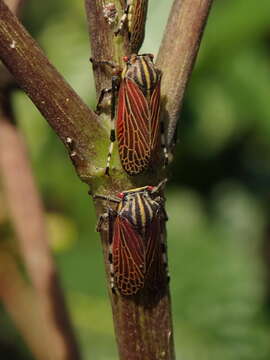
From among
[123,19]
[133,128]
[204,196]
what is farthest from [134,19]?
[204,196]

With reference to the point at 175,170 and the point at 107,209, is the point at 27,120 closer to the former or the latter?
the point at 175,170

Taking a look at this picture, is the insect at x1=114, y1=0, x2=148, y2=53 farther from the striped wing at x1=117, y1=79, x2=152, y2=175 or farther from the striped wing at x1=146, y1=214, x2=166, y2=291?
the striped wing at x1=146, y1=214, x2=166, y2=291

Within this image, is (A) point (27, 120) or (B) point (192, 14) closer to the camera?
(B) point (192, 14)

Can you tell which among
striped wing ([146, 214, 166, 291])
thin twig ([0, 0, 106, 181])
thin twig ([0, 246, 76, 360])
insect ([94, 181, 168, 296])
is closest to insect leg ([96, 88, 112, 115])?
thin twig ([0, 0, 106, 181])

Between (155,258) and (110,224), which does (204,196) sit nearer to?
(155,258)

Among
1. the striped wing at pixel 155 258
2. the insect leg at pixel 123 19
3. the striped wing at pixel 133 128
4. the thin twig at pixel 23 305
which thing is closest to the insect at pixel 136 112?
the striped wing at pixel 133 128

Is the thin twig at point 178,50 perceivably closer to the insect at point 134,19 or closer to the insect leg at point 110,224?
the insect at point 134,19

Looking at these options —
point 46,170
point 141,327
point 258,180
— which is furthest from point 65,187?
point 141,327

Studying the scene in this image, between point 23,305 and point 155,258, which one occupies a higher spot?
point 155,258
